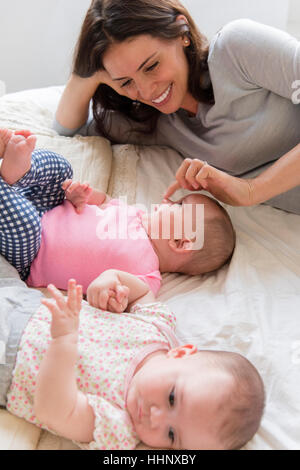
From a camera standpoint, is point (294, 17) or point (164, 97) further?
point (294, 17)

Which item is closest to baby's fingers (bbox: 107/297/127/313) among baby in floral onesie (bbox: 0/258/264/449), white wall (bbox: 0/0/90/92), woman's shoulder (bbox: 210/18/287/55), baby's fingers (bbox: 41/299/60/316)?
baby in floral onesie (bbox: 0/258/264/449)

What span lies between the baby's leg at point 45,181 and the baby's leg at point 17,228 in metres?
0.10

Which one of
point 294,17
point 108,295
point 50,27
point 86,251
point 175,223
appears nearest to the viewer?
point 108,295

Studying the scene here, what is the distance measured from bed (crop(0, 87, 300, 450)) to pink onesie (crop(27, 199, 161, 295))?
11 centimetres

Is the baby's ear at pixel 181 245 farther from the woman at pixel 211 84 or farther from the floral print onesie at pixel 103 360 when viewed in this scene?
the floral print onesie at pixel 103 360

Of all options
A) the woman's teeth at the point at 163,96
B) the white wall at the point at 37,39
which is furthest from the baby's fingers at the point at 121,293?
the white wall at the point at 37,39

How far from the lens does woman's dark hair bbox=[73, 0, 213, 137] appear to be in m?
1.28

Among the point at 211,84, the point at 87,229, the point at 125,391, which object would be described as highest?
the point at 211,84

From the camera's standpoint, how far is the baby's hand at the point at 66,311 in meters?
0.90

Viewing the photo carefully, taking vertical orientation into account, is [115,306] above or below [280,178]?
below

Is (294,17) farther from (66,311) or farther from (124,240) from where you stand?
(66,311)

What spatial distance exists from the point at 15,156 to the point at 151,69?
0.46 m

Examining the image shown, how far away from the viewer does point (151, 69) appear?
1323 millimetres

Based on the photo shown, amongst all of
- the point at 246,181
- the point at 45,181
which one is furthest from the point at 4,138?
the point at 246,181
